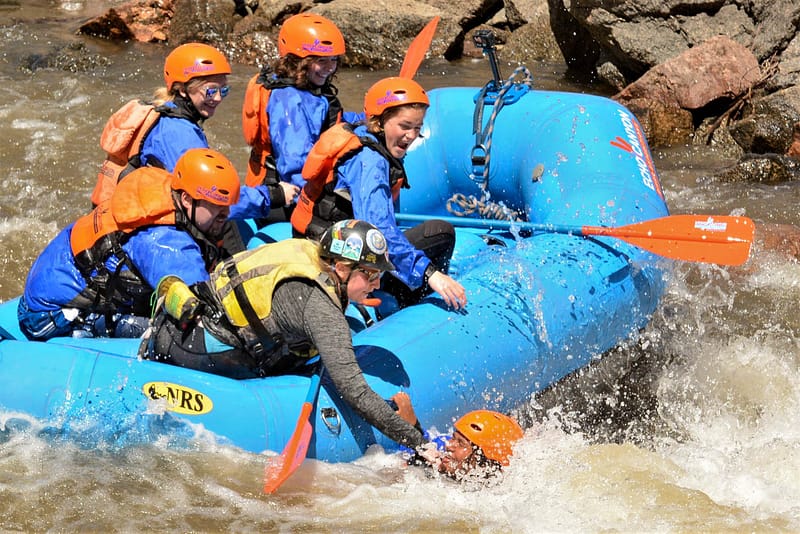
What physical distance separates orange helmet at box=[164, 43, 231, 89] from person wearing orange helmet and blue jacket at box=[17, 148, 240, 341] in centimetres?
81

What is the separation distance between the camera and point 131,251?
427 cm

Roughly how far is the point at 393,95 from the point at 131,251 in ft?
4.14

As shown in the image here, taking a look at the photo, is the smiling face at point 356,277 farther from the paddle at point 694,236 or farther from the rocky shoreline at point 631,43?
the rocky shoreline at point 631,43

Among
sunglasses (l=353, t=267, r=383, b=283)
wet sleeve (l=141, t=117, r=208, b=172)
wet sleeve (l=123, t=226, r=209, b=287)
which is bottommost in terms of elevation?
wet sleeve (l=123, t=226, r=209, b=287)

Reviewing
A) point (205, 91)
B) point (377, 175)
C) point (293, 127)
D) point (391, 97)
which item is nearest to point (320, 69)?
point (293, 127)

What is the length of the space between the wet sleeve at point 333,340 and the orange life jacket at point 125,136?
65.4 inches

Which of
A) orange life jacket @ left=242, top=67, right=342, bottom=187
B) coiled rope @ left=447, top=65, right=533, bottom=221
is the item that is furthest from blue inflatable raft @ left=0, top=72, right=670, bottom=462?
orange life jacket @ left=242, top=67, right=342, bottom=187

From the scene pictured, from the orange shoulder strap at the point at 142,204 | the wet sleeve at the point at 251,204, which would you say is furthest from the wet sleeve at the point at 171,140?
the orange shoulder strap at the point at 142,204

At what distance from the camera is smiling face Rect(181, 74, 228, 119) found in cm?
508

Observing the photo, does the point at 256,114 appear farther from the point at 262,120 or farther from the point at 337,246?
the point at 337,246

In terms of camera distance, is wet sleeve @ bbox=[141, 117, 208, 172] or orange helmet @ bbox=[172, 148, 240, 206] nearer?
orange helmet @ bbox=[172, 148, 240, 206]

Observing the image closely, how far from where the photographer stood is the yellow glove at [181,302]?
3.86 metres

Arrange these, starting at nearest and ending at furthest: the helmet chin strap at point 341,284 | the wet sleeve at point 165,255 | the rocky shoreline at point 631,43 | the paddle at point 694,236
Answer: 1. the helmet chin strap at point 341,284
2. the wet sleeve at point 165,255
3. the paddle at point 694,236
4. the rocky shoreline at point 631,43

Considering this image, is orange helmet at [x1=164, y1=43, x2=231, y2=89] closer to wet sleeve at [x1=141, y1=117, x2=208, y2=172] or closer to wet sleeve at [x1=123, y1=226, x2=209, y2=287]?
wet sleeve at [x1=141, y1=117, x2=208, y2=172]
